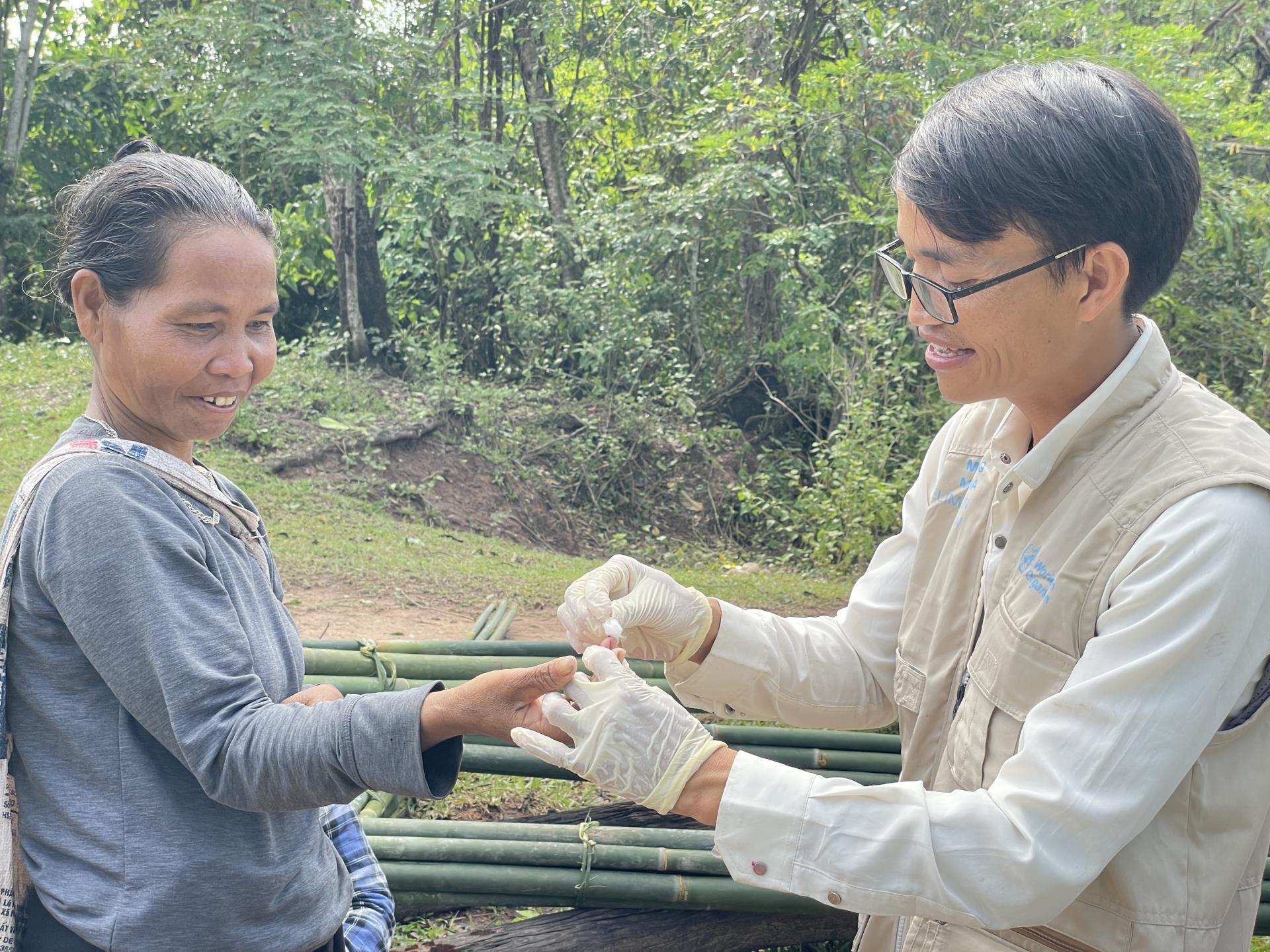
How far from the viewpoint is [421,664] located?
11.3 feet

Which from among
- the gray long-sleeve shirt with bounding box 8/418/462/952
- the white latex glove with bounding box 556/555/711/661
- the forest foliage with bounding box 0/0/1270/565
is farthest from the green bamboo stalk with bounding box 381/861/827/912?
the forest foliage with bounding box 0/0/1270/565

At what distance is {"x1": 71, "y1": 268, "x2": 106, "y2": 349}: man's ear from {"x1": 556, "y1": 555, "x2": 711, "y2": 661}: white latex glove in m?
0.96

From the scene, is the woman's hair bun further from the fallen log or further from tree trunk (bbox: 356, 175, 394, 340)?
tree trunk (bbox: 356, 175, 394, 340)

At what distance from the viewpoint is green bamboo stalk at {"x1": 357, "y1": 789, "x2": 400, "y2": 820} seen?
3.32 m

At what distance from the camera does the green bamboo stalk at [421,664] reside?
3287 millimetres

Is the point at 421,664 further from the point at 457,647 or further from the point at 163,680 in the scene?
the point at 163,680

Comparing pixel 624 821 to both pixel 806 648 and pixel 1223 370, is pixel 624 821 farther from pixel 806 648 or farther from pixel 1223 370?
pixel 1223 370

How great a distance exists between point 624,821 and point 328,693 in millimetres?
1807

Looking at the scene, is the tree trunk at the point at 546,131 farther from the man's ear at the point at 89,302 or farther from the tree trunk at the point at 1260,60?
the man's ear at the point at 89,302

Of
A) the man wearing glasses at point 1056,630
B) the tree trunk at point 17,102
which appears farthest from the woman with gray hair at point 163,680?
the tree trunk at point 17,102

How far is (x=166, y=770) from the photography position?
1.56 meters

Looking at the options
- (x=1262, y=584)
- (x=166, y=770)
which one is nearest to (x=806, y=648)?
(x=1262, y=584)

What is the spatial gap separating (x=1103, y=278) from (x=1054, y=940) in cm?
106

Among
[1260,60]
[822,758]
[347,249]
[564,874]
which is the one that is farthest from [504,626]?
[1260,60]
